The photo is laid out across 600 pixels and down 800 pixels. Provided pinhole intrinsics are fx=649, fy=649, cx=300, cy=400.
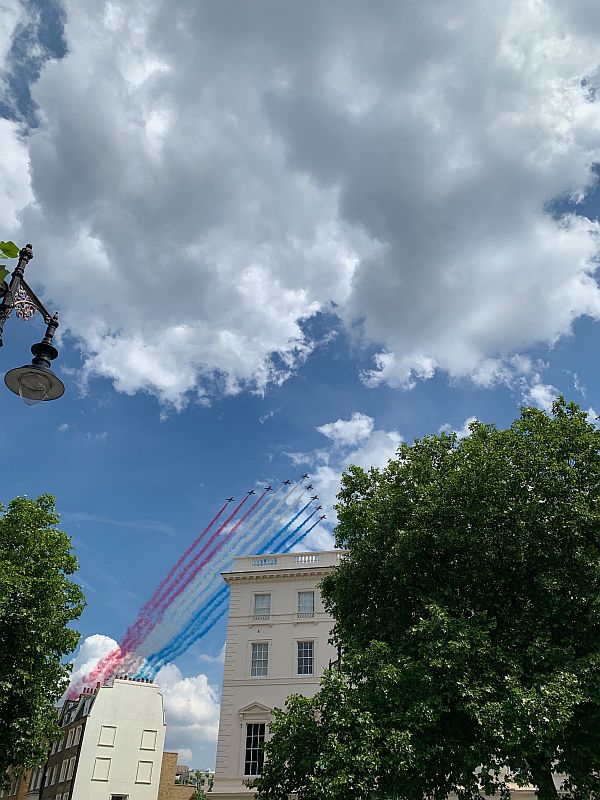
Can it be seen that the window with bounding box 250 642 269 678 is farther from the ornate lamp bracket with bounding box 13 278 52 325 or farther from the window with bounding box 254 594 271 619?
the ornate lamp bracket with bounding box 13 278 52 325

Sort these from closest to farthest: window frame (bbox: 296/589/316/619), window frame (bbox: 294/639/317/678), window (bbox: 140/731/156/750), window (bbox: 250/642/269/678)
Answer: window frame (bbox: 294/639/317/678) < window (bbox: 250/642/269/678) < window frame (bbox: 296/589/316/619) < window (bbox: 140/731/156/750)

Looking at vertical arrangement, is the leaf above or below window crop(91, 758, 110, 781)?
below

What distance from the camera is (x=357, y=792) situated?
17484 millimetres

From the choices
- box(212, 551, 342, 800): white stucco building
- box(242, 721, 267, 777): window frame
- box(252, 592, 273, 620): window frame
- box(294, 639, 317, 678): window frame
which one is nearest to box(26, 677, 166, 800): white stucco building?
box(212, 551, 342, 800): white stucco building

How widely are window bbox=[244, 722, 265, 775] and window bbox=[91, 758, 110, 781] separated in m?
22.8

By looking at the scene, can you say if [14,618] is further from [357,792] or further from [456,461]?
[456,461]

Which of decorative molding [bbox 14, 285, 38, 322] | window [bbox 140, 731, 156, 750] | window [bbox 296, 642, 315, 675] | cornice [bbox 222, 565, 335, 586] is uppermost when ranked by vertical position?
cornice [bbox 222, 565, 335, 586]

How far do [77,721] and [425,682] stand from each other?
5089 cm

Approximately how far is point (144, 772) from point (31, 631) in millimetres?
40406

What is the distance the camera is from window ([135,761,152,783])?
54.9 m

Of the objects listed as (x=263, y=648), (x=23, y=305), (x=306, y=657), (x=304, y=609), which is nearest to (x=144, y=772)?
(x=263, y=648)

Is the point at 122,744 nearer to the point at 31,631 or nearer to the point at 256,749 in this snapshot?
the point at 256,749

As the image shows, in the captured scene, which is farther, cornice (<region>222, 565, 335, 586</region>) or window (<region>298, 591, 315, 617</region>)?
cornice (<region>222, 565, 335, 586</region>)

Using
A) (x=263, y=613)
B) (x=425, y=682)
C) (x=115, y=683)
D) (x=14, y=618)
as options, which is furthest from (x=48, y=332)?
(x=115, y=683)
